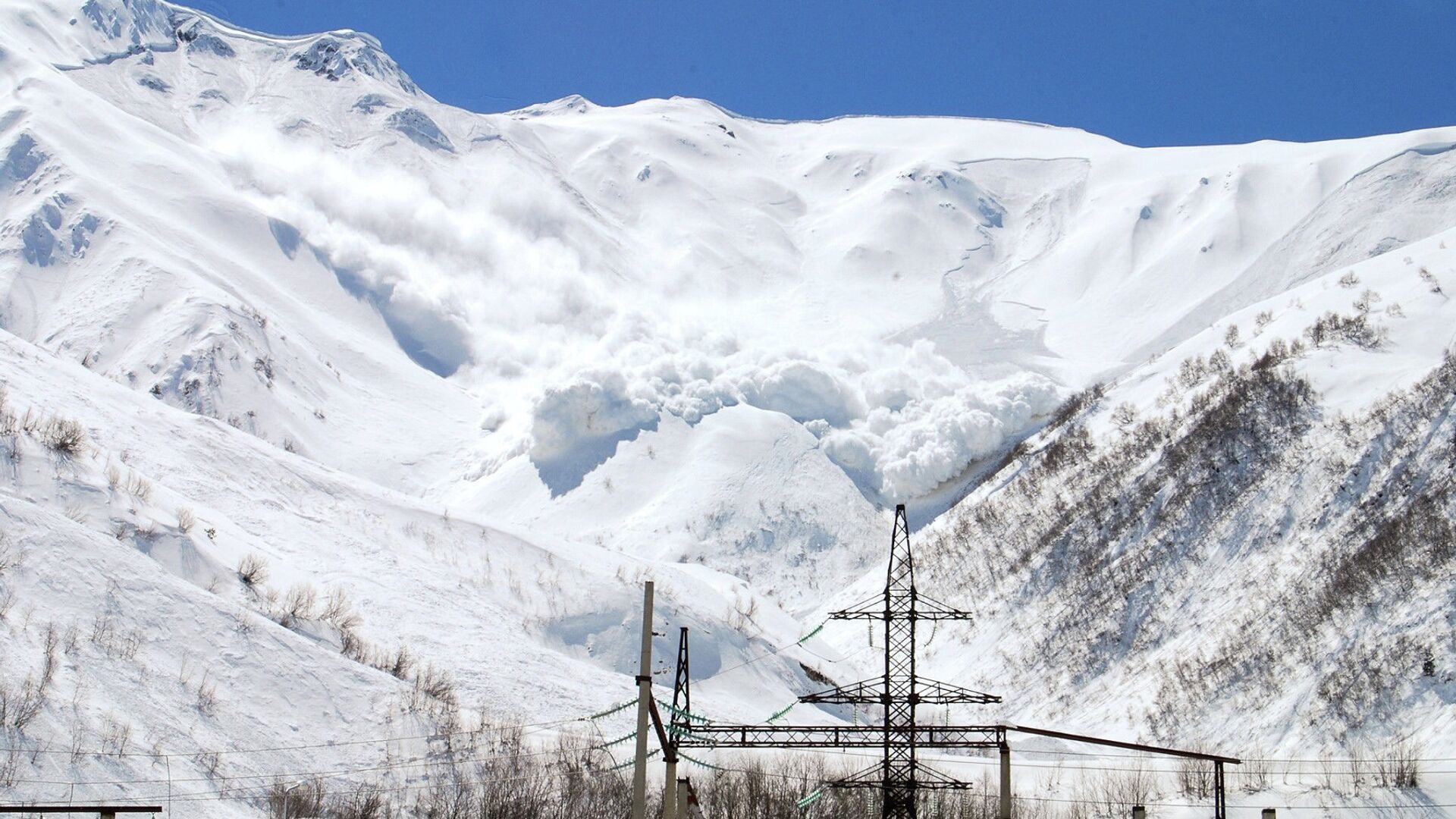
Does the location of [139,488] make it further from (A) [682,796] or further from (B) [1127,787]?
(B) [1127,787]

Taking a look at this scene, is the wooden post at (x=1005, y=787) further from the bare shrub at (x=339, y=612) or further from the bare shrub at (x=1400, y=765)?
the bare shrub at (x=339, y=612)

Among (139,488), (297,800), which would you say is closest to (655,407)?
(139,488)

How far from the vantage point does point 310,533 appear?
175ft

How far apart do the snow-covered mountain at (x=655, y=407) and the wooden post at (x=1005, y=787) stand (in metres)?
18.1

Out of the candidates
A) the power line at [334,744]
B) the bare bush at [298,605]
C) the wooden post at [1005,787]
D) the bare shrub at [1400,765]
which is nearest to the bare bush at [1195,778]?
the bare shrub at [1400,765]

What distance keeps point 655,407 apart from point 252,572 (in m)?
54.2

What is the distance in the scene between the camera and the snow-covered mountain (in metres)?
45.0

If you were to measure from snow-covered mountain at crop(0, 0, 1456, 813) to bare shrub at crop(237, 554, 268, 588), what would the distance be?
21.6 inches

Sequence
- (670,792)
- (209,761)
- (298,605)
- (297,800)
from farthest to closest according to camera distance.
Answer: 1. (298,605)
2. (297,800)
3. (209,761)
4. (670,792)

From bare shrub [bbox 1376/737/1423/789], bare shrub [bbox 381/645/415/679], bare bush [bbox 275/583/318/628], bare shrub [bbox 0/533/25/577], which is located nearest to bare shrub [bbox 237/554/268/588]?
bare bush [bbox 275/583/318/628]

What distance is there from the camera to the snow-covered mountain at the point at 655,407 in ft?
148

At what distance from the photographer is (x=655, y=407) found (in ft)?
326

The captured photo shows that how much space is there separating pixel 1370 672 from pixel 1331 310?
31.5m

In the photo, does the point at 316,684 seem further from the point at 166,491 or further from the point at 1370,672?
the point at 1370,672
